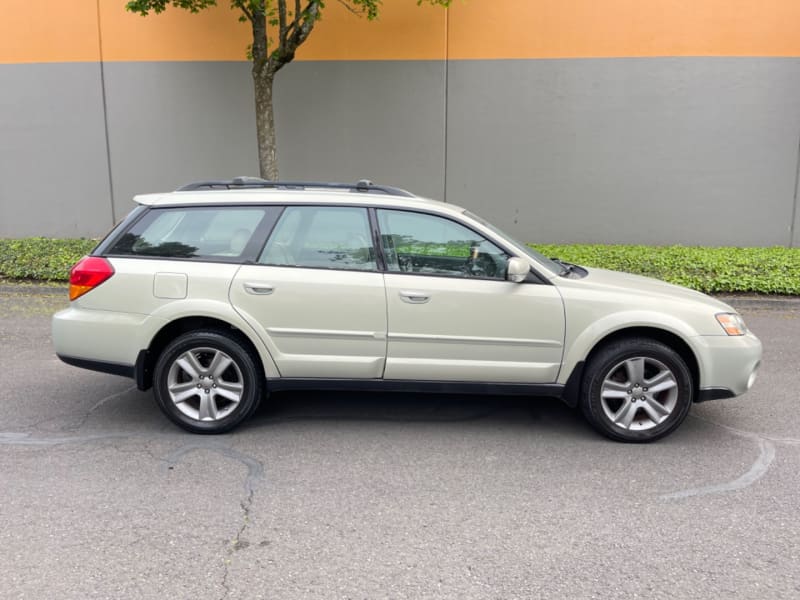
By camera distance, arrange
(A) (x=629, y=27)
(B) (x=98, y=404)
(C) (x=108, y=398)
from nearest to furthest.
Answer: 1. (B) (x=98, y=404)
2. (C) (x=108, y=398)
3. (A) (x=629, y=27)

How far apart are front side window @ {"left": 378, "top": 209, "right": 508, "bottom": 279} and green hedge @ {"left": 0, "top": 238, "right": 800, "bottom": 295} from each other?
5427mm

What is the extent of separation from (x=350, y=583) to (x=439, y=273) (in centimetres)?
222

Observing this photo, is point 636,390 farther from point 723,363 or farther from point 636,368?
point 723,363

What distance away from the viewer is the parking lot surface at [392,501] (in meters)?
2.97

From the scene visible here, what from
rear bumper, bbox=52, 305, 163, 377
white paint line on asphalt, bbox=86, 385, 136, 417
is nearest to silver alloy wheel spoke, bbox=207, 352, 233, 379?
rear bumper, bbox=52, 305, 163, 377

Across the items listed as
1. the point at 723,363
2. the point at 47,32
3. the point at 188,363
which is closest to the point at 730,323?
the point at 723,363

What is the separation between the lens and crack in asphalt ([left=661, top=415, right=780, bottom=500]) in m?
3.80

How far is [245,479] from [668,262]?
768cm

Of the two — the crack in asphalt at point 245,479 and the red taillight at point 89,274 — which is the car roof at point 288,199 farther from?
the crack in asphalt at point 245,479

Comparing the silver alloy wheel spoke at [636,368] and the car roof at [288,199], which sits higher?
the car roof at [288,199]

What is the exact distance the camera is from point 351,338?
14.8 feet

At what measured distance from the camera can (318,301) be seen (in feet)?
14.6

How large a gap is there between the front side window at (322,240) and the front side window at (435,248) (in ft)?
0.49

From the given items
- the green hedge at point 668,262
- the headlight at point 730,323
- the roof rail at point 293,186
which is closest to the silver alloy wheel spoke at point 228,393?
the roof rail at point 293,186
